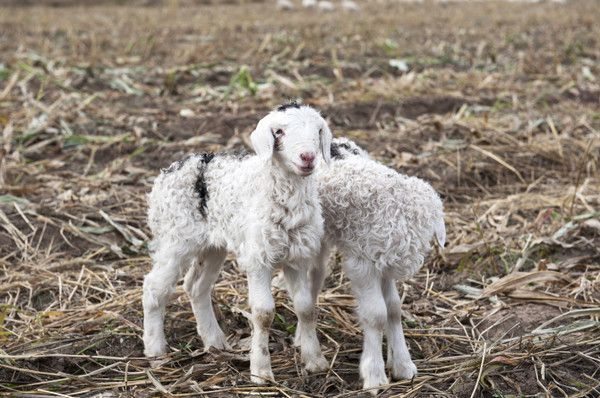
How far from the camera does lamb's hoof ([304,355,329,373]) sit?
514 cm

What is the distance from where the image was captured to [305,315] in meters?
5.05

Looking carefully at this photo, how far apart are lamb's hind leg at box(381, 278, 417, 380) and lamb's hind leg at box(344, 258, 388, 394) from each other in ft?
0.43

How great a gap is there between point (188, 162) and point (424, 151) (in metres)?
4.14

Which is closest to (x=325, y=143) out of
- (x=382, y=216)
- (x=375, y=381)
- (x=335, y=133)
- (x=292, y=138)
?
(x=292, y=138)

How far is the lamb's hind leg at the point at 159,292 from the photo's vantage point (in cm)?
535

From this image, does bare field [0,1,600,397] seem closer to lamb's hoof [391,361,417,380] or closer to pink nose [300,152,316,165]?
lamb's hoof [391,361,417,380]

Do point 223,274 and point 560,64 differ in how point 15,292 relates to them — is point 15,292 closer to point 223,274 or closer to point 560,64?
point 223,274

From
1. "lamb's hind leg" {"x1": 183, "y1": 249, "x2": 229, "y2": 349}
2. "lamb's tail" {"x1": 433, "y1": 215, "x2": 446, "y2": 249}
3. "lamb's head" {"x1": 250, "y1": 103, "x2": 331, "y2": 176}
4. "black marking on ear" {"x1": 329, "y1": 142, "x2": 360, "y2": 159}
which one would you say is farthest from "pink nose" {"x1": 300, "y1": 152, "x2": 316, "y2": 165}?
"lamb's hind leg" {"x1": 183, "y1": 249, "x2": 229, "y2": 349}

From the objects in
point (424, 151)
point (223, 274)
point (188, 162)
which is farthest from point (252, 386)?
point (424, 151)

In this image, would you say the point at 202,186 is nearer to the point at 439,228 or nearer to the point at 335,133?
the point at 439,228

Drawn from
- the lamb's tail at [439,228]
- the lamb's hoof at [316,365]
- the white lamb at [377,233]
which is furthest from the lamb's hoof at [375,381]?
the lamb's tail at [439,228]

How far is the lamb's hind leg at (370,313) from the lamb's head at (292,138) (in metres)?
0.70

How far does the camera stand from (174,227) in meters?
5.29

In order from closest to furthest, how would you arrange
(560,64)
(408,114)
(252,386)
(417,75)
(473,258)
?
(252,386) < (473,258) < (408,114) < (417,75) < (560,64)
